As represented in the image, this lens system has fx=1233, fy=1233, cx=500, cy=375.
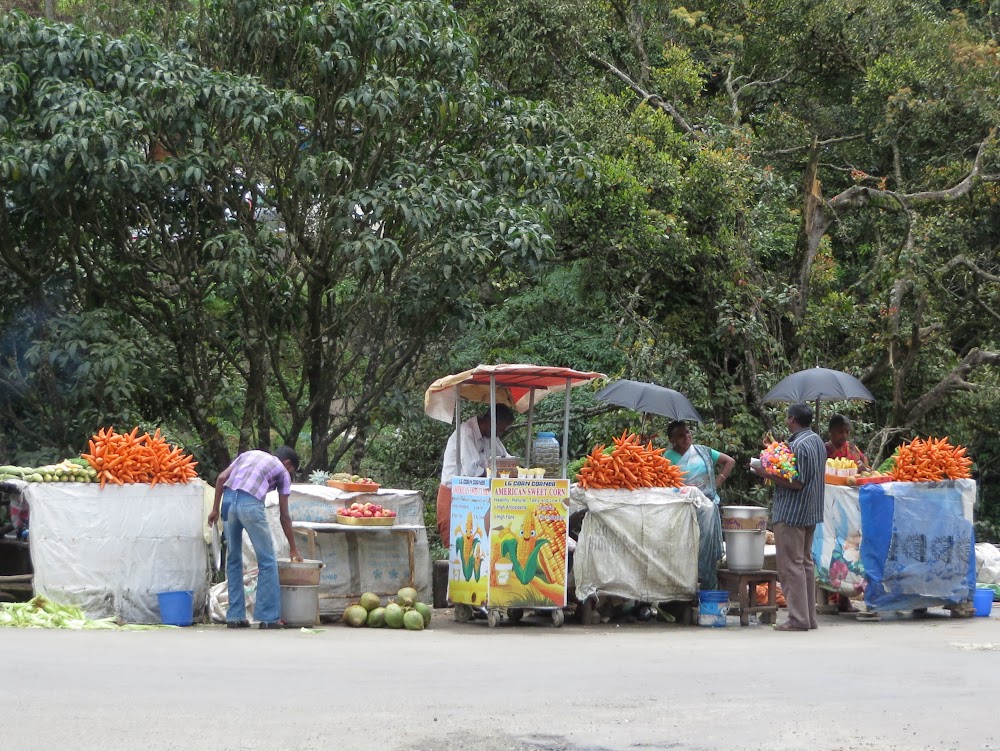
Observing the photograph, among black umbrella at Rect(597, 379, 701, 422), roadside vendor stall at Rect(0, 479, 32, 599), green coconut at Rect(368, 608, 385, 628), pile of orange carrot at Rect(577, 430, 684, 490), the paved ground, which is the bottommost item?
green coconut at Rect(368, 608, 385, 628)

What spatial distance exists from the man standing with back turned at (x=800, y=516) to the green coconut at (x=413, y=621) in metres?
3.30

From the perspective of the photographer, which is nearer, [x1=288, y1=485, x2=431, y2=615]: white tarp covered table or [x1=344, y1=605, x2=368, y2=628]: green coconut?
[x1=344, y1=605, x2=368, y2=628]: green coconut

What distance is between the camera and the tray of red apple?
1146cm

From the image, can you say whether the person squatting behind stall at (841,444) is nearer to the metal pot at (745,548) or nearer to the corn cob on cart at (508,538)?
the metal pot at (745,548)

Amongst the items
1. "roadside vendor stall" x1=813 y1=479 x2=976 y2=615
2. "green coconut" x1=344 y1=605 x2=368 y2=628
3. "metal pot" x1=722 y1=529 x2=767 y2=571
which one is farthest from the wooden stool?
"green coconut" x1=344 y1=605 x2=368 y2=628

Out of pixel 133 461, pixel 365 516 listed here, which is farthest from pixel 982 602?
pixel 133 461

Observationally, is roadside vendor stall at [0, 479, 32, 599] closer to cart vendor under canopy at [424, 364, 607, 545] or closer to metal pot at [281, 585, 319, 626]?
metal pot at [281, 585, 319, 626]

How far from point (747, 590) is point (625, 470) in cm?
168

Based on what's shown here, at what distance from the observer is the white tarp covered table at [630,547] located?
37.6 feet

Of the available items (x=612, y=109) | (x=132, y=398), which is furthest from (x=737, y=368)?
(x=132, y=398)

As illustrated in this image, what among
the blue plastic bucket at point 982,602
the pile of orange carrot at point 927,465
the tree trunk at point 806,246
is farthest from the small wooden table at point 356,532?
the tree trunk at point 806,246

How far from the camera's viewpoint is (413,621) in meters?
11.0

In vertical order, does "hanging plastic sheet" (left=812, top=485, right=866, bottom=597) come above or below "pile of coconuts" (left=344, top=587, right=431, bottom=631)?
above

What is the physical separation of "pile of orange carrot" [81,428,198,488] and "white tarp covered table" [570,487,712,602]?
3.78m
